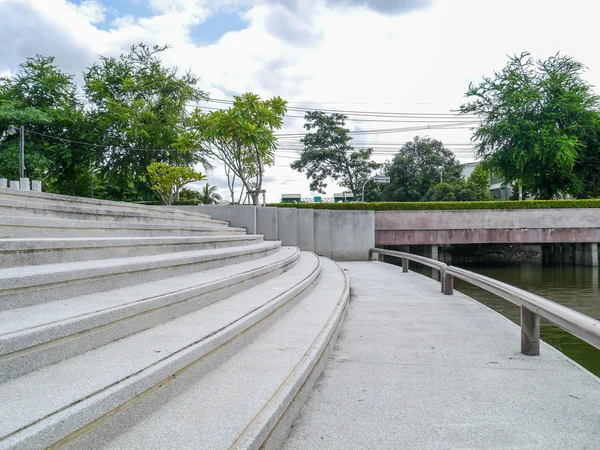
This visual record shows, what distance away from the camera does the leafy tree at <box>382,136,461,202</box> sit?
39281mm

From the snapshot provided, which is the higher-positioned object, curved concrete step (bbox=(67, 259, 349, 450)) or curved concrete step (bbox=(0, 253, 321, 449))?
curved concrete step (bbox=(0, 253, 321, 449))

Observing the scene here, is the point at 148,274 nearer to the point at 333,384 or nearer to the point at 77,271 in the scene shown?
the point at 77,271

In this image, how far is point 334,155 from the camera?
42.8m

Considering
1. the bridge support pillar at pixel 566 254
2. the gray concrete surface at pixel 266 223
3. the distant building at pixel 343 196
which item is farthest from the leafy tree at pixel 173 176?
the distant building at pixel 343 196

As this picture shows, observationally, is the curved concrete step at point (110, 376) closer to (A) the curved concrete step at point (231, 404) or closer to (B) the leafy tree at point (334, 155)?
(A) the curved concrete step at point (231, 404)

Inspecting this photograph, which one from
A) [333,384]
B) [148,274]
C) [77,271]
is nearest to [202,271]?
[148,274]

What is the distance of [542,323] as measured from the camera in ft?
22.0

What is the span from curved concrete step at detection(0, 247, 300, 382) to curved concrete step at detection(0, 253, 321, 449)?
0.06 metres

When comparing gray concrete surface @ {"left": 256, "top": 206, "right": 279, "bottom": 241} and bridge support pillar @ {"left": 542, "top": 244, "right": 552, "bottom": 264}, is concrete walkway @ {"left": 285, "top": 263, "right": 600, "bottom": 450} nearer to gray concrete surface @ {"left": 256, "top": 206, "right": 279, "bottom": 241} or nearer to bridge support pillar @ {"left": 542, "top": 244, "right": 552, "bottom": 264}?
gray concrete surface @ {"left": 256, "top": 206, "right": 279, "bottom": 241}

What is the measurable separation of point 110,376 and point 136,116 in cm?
2777

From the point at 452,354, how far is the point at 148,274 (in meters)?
2.85

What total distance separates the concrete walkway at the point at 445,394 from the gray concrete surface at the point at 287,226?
9.68m

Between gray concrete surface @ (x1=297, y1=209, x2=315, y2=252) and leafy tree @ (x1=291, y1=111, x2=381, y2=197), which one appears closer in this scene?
gray concrete surface @ (x1=297, y1=209, x2=315, y2=252)

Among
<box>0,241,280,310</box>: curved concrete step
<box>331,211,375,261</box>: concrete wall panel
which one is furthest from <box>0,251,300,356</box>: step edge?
<box>331,211,375,261</box>: concrete wall panel
